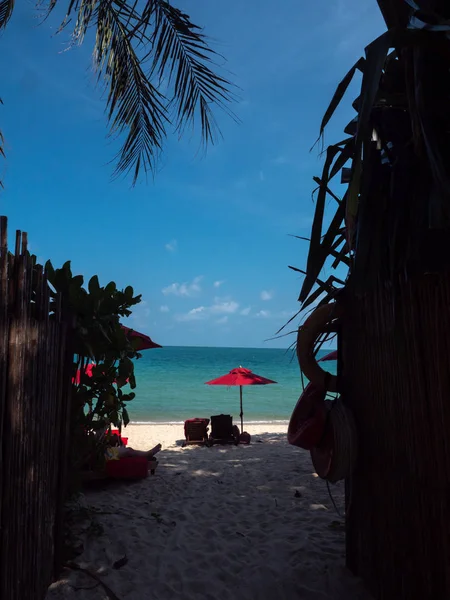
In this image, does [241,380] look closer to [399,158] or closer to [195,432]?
[195,432]

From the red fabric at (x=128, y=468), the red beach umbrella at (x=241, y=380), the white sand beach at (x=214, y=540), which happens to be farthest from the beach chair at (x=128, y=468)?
the red beach umbrella at (x=241, y=380)

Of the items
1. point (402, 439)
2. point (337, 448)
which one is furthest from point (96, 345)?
point (402, 439)

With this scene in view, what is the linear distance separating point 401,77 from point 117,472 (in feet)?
16.9

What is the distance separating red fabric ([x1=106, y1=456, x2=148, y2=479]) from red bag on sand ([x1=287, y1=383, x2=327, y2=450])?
11.0 feet

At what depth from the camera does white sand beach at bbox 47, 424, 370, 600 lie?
297 centimetres

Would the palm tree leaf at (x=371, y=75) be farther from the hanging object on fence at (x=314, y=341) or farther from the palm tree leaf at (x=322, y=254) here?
the hanging object on fence at (x=314, y=341)

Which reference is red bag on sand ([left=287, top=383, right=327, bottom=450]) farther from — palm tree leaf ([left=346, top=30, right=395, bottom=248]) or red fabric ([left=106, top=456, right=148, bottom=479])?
red fabric ([left=106, top=456, right=148, bottom=479])

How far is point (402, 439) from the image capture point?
92.3 inches

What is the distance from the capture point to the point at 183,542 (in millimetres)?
3811

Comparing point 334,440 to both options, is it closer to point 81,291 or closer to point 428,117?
point 428,117

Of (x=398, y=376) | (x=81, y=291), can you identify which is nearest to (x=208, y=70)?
(x=81, y=291)

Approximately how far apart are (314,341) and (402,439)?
0.87 m

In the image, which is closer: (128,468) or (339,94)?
(339,94)

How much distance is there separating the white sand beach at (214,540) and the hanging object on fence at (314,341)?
4.34 feet
